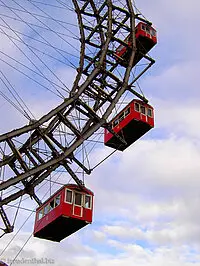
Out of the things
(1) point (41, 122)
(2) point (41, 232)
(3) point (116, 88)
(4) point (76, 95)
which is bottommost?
(2) point (41, 232)

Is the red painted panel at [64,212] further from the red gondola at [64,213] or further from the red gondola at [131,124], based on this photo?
the red gondola at [131,124]

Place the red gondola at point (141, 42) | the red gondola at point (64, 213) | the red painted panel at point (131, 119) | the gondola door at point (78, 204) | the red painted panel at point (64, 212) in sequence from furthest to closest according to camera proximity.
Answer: the red gondola at point (141, 42)
the red painted panel at point (131, 119)
the gondola door at point (78, 204)
the red gondola at point (64, 213)
the red painted panel at point (64, 212)

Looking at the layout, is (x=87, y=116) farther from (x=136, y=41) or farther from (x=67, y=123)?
(x=136, y=41)

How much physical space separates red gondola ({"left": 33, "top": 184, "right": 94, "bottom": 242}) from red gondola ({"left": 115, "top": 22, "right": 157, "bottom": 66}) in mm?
9820

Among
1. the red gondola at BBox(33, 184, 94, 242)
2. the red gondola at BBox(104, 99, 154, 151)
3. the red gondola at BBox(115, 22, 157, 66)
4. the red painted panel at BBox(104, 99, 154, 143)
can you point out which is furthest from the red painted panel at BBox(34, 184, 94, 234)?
the red gondola at BBox(115, 22, 157, 66)

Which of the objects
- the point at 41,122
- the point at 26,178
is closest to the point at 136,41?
the point at 41,122

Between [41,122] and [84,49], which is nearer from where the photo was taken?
[41,122]

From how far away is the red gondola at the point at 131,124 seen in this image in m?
28.8

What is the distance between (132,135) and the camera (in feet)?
96.6

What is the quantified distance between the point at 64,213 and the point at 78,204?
116 centimetres

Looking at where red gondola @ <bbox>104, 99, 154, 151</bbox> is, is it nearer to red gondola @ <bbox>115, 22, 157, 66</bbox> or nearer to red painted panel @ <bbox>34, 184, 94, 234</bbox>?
red gondola @ <bbox>115, 22, 157, 66</bbox>

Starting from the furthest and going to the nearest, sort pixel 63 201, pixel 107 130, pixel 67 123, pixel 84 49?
pixel 84 49 → pixel 107 130 → pixel 67 123 → pixel 63 201

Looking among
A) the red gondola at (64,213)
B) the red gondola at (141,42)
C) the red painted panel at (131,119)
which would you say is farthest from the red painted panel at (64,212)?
the red gondola at (141,42)

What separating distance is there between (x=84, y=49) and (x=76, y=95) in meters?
4.99
